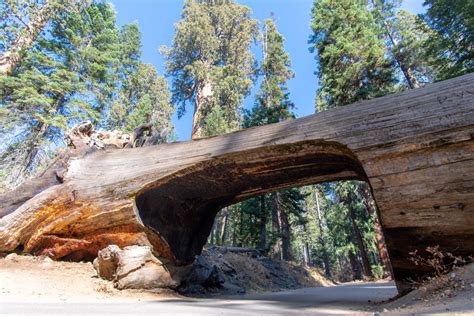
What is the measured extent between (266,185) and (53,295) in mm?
4902

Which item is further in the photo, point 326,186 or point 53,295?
point 326,186

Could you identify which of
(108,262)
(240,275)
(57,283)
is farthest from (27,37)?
(240,275)

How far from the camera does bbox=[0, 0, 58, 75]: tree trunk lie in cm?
1558

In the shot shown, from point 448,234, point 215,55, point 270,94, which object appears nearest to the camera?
point 448,234

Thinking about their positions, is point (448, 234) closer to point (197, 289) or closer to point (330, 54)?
point (197, 289)

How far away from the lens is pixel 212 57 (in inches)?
1169

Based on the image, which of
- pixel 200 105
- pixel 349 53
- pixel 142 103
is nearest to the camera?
pixel 349 53

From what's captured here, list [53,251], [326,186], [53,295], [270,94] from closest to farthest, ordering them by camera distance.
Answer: [53,295] < [53,251] < [270,94] < [326,186]

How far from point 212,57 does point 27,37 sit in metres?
16.8

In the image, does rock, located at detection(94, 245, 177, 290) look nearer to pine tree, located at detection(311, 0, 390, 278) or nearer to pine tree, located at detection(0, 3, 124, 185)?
pine tree, located at detection(0, 3, 124, 185)

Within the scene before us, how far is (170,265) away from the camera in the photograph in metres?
7.11

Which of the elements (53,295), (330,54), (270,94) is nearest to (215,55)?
(270,94)

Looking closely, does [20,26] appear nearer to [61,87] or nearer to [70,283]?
[61,87]

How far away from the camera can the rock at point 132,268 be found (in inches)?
240
